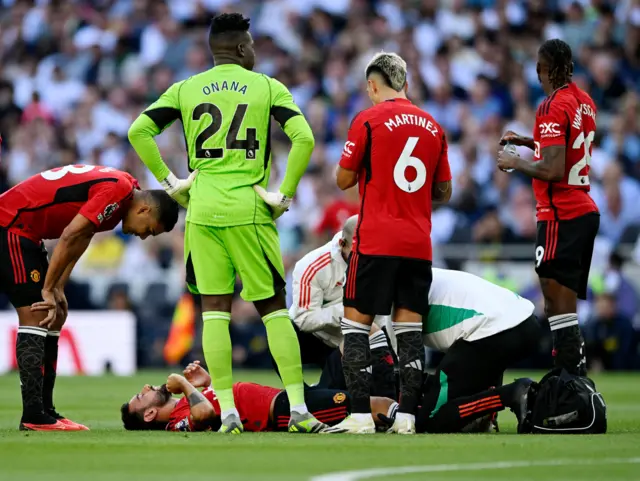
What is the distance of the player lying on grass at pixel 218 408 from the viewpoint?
8.25m

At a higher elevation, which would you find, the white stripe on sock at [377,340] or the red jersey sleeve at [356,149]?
the red jersey sleeve at [356,149]

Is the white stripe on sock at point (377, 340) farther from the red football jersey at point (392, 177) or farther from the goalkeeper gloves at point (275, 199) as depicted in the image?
the goalkeeper gloves at point (275, 199)

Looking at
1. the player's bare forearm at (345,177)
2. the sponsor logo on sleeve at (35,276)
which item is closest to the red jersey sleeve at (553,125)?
the player's bare forearm at (345,177)

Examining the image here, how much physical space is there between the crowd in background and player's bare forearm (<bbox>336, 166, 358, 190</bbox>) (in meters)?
7.01

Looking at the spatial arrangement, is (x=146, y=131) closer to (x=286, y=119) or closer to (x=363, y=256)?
(x=286, y=119)

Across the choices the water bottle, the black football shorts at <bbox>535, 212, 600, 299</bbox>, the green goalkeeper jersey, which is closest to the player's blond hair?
the green goalkeeper jersey

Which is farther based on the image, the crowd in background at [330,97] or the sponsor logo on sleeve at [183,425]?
the crowd in background at [330,97]

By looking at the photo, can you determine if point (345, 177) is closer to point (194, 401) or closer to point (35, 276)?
point (194, 401)

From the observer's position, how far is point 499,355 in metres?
8.27

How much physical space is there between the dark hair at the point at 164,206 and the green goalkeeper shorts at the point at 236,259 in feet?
1.12

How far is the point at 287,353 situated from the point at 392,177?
1.26m

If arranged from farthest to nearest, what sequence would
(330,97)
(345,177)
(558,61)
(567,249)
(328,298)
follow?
(330,97), (328,298), (558,61), (567,249), (345,177)

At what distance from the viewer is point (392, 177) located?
315 inches

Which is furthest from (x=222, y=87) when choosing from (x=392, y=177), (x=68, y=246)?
(x=68, y=246)
